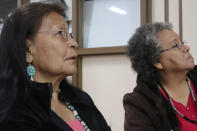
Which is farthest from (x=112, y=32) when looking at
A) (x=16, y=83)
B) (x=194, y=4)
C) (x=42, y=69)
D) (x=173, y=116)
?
(x=16, y=83)

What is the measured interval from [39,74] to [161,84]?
876 mm

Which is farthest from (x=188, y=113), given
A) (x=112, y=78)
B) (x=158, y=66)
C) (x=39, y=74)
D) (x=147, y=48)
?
(x=39, y=74)

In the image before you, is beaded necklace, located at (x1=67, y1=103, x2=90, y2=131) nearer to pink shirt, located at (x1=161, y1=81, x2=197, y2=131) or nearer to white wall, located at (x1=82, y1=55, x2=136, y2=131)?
pink shirt, located at (x1=161, y1=81, x2=197, y2=131)

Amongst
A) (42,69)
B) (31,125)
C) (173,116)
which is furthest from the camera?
(173,116)

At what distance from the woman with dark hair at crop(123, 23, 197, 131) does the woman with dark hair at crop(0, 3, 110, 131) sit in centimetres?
32

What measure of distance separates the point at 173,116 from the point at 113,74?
871 millimetres

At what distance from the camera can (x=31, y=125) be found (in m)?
0.99

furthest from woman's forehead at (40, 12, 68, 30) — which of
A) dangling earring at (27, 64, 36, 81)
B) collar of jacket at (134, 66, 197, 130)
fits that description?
collar of jacket at (134, 66, 197, 130)

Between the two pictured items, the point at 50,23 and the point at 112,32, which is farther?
the point at 112,32

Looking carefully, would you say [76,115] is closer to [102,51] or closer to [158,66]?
[158,66]

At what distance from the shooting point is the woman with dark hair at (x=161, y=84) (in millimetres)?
1545

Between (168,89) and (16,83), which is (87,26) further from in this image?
(16,83)

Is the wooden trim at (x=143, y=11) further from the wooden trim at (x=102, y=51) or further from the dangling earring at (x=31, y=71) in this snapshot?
the dangling earring at (x=31, y=71)

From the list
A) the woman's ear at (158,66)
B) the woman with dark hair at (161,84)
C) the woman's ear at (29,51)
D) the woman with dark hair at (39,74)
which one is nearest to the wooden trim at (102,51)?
the woman with dark hair at (161,84)
